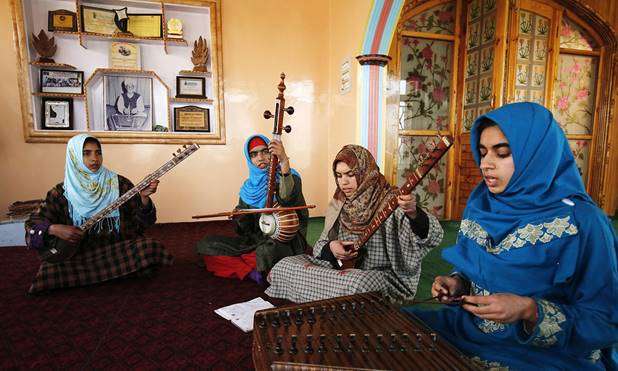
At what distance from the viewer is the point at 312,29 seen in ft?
15.6

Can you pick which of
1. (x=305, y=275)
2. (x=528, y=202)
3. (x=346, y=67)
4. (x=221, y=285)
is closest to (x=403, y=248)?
(x=305, y=275)

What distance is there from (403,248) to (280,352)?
114cm

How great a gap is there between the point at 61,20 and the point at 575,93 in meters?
6.44

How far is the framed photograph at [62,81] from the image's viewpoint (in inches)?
162

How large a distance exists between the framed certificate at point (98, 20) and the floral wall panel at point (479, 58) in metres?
4.32

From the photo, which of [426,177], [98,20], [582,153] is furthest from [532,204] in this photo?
[582,153]

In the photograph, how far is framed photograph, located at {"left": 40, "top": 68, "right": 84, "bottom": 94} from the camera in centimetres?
411

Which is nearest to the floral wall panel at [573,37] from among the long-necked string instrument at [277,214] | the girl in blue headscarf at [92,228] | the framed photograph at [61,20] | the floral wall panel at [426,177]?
the floral wall panel at [426,177]

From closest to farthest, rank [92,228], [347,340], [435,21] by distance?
[347,340] < [92,228] < [435,21]

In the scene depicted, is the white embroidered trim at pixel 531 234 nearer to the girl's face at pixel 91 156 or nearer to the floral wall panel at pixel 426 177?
the girl's face at pixel 91 156

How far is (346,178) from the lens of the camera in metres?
1.83

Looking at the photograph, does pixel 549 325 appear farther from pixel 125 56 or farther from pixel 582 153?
pixel 582 153

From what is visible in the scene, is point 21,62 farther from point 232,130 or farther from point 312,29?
point 312,29

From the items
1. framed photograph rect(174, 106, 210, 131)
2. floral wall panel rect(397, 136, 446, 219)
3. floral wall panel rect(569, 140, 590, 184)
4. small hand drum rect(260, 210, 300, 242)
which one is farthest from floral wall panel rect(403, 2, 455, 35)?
small hand drum rect(260, 210, 300, 242)
